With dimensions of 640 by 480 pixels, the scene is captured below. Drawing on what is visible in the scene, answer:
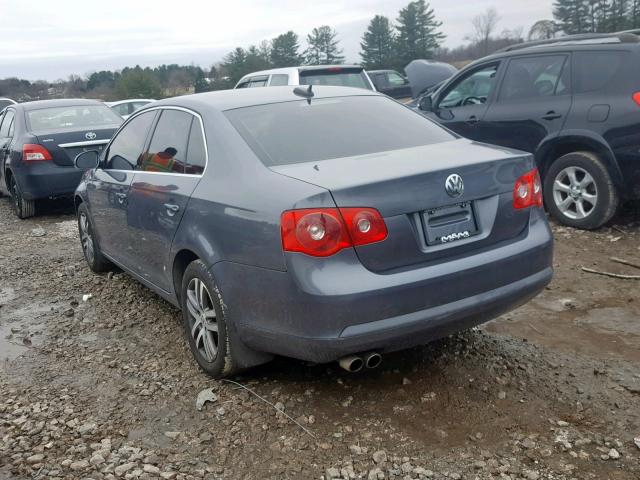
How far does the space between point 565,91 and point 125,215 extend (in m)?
4.41

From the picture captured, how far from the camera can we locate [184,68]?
57.6 metres

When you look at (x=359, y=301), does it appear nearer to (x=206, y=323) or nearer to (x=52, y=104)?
(x=206, y=323)

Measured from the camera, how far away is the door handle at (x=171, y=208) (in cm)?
383

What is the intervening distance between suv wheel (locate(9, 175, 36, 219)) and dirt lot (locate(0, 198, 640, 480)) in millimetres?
4420

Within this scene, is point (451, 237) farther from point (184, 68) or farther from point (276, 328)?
point (184, 68)

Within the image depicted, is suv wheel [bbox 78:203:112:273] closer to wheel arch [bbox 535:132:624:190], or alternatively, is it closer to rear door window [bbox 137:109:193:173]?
rear door window [bbox 137:109:193:173]

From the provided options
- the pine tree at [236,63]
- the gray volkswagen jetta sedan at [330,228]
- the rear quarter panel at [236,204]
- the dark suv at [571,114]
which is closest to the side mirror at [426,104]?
the dark suv at [571,114]

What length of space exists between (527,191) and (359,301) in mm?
1227

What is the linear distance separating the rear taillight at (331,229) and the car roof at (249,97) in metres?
1.26

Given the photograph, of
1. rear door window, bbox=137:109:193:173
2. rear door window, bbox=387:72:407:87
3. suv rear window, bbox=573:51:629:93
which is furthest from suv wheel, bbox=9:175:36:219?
rear door window, bbox=387:72:407:87

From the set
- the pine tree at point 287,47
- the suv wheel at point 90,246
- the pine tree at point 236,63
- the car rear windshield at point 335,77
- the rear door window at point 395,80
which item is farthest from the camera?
the pine tree at point 287,47

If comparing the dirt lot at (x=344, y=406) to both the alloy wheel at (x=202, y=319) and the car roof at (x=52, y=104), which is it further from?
the car roof at (x=52, y=104)

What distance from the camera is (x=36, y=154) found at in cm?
840

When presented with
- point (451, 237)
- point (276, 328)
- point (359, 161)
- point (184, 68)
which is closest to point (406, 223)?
point (451, 237)
